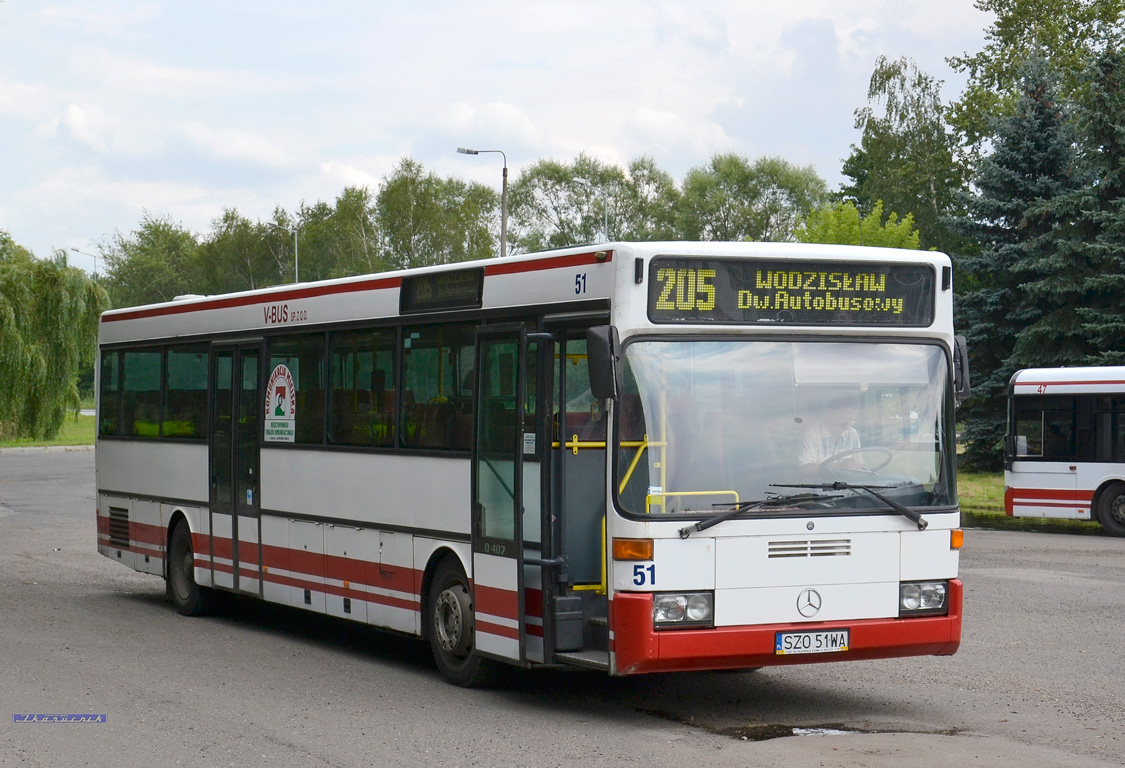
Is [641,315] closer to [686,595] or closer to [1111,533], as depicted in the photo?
[686,595]

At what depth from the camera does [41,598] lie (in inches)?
577

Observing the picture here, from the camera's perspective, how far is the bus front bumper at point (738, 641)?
25.5ft

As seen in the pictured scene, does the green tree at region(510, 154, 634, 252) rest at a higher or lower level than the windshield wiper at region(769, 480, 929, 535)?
higher

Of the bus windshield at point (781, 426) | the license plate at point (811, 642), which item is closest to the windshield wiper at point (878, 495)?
the bus windshield at point (781, 426)

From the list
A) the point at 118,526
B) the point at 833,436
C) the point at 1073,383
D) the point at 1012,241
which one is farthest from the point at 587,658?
the point at 1012,241

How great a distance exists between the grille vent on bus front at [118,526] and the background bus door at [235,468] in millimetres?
2312

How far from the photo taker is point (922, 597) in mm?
8391

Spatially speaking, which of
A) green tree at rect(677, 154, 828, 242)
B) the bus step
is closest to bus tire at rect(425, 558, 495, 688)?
the bus step

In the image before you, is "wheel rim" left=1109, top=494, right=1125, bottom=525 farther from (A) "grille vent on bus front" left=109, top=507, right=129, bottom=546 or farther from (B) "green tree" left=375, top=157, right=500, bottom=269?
(B) "green tree" left=375, top=157, right=500, bottom=269

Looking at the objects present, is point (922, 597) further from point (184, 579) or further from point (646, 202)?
point (646, 202)

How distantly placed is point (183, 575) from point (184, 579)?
0.04 meters

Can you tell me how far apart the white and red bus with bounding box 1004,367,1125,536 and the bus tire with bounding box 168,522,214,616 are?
15844 mm

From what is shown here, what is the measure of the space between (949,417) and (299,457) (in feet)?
18.4

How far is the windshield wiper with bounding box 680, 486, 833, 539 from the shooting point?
787 cm
